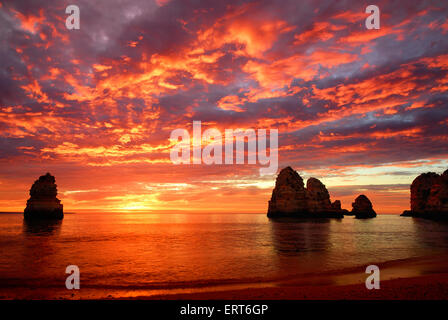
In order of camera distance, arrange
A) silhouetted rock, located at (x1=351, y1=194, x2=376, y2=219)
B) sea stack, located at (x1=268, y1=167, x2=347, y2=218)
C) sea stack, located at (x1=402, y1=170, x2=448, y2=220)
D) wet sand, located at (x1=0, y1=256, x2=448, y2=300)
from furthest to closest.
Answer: silhouetted rock, located at (x1=351, y1=194, x2=376, y2=219)
sea stack, located at (x1=268, y1=167, x2=347, y2=218)
sea stack, located at (x1=402, y1=170, x2=448, y2=220)
wet sand, located at (x1=0, y1=256, x2=448, y2=300)

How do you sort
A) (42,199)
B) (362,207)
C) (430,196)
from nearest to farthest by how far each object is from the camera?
1. (42,199)
2. (430,196)
3. (362,207)

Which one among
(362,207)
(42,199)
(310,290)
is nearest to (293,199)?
(362,207)

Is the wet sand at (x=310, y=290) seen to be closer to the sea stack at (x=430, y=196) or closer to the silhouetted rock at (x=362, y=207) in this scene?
the sea stack at (x=430, y=196)

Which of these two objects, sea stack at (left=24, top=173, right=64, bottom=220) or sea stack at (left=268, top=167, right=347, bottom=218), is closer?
sea stack at (left=24, top=173, right=64, bottom=220)

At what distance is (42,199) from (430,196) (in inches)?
6231

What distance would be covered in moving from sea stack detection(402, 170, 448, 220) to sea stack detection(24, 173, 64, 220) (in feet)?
495

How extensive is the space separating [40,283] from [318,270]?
63.1 feet

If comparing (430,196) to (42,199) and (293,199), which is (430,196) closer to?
(293,199)

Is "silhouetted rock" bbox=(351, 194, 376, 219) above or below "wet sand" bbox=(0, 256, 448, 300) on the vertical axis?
below

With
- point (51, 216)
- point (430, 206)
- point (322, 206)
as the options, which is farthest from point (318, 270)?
point (430, 206)

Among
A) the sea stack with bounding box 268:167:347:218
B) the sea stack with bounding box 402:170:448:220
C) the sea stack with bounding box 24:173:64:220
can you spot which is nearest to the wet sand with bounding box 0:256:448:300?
the sea stack with bounding box 24:173:64:220

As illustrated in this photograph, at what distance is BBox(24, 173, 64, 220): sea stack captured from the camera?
290 feet

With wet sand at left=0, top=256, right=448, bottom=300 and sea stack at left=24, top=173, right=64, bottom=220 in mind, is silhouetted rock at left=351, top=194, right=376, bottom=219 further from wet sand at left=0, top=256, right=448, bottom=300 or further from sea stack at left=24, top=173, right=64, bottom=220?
sea stack at left=24, top=173, right=64, bottom=220

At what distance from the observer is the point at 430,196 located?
114 m
